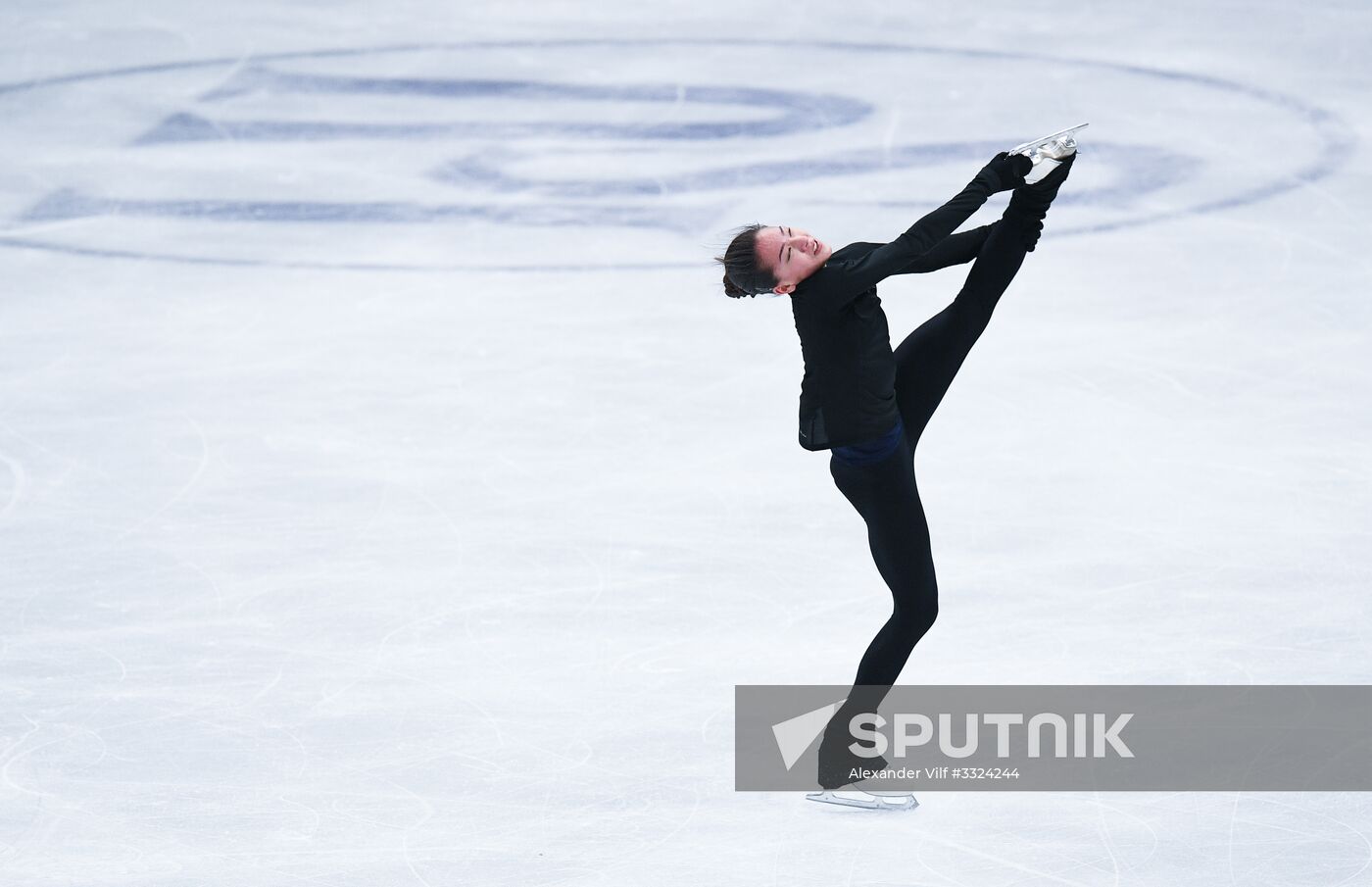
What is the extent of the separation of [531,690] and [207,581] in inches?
49.2

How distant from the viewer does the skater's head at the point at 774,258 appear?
3.68 metres

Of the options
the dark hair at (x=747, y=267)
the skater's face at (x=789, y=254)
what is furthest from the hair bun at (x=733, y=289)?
the skater's face at (x=789, y=254)

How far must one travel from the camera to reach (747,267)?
373 centimetres

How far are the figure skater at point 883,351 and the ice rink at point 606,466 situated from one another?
0.44m

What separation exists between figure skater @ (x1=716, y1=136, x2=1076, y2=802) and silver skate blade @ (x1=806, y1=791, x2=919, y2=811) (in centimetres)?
4

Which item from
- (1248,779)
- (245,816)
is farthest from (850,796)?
(245,816)

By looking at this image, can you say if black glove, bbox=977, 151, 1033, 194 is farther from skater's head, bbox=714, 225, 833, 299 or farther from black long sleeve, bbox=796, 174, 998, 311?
skater's head, bbox=714, 225, 833, 299

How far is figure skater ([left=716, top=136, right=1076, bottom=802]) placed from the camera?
12.1 feet

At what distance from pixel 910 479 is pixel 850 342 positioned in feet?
1.09

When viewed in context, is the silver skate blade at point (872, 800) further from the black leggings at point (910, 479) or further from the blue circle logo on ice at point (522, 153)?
the blue circle logo on ice at point (522, 153)

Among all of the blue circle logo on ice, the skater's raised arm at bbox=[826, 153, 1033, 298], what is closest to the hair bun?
the skater's raised arm at bbox=[826, 153, 1033, 298]

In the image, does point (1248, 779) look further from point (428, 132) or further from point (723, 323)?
point (428, 132)

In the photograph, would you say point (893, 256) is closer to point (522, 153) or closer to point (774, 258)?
point (774, 258)

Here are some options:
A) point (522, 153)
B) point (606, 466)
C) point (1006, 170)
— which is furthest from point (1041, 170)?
point (522, 153)
